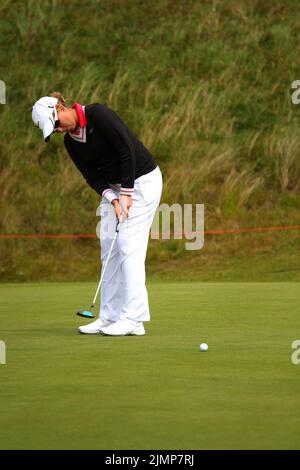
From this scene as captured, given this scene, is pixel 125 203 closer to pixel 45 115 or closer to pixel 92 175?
pixel 92 175

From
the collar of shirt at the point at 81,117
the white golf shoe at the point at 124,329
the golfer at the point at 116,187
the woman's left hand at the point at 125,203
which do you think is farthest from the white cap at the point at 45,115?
the white golf shoe at the point at 124,329

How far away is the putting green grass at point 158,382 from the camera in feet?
17.3

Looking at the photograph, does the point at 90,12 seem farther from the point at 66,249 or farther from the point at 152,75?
the point at 66,249

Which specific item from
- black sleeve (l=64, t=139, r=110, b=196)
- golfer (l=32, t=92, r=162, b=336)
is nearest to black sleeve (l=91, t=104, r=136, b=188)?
golfer (l=32, t=92, r=162, b=336)

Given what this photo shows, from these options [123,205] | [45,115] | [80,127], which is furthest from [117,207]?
[45,115]

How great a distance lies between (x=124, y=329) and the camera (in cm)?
915

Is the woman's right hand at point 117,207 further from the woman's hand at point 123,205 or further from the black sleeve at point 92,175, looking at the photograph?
the black sleeve at point 92,175

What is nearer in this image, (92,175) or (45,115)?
(45,115)

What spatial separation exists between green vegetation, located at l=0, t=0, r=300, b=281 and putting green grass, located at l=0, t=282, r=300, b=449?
7660 millimetres

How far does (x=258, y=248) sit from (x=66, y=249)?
309 cm

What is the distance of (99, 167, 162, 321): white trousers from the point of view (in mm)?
9172

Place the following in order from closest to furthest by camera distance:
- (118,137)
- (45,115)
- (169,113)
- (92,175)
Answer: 1. (45,115)
2. (118,137)
3. (92,175)
4. (169,113)

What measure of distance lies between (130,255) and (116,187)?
0.57m
